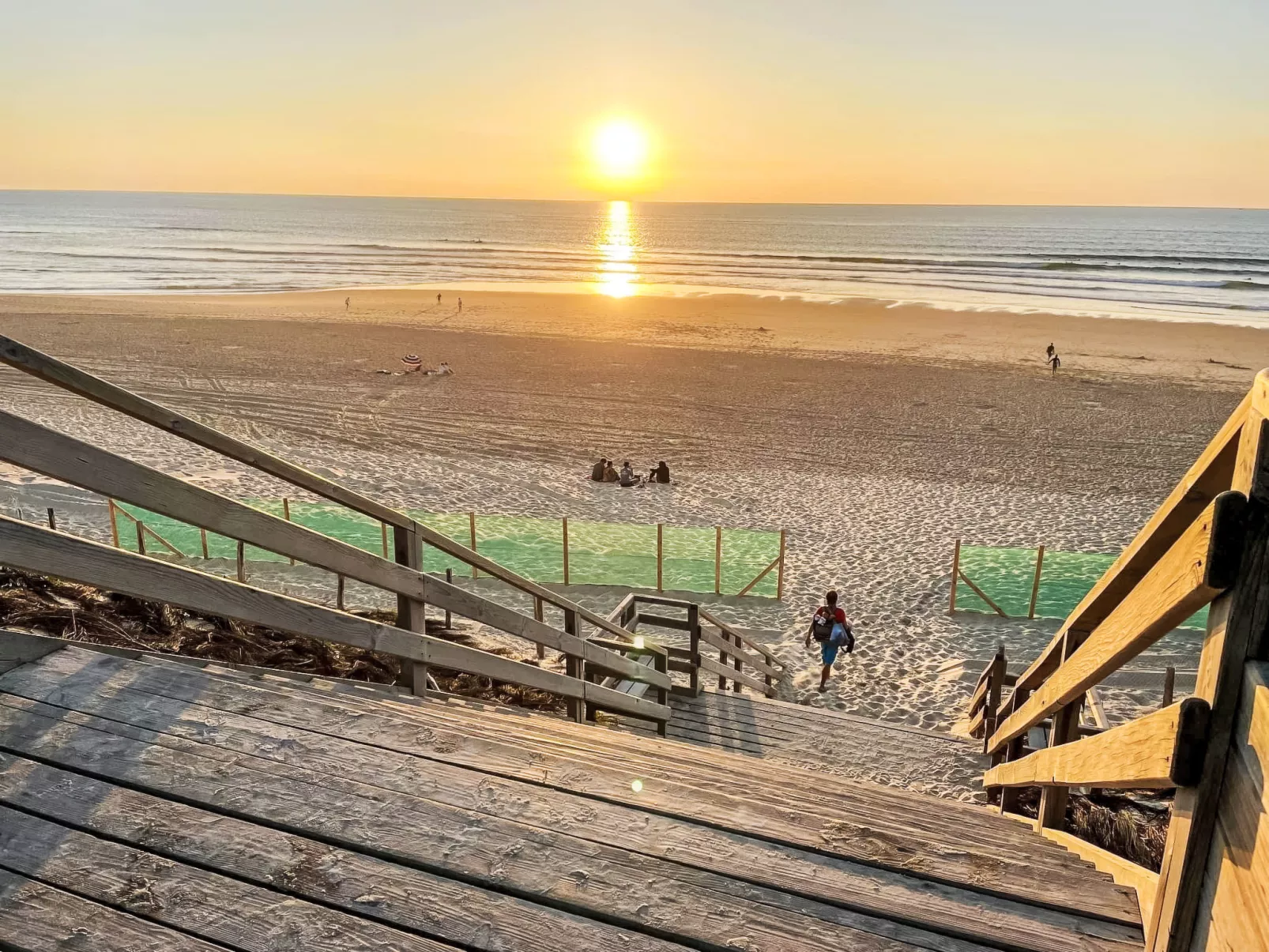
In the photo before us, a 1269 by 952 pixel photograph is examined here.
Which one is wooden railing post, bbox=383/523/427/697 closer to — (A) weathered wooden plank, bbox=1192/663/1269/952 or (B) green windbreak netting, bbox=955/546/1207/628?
(A) weathered wooden plank, bbox=1192/663/1269/952

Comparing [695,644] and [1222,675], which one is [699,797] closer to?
[1222,675]

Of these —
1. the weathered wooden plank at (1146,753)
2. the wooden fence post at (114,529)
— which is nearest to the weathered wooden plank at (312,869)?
the weathered wooden plank at (1146,753)

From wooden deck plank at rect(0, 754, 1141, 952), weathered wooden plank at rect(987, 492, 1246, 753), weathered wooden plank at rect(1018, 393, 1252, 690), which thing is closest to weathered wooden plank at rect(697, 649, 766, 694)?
weathered wooden plank at rect(1018, 393, 1252, 690)

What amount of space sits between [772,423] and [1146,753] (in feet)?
70.7

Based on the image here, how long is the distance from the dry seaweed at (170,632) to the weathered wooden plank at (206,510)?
124 cm

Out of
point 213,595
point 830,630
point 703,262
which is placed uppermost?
point 703,262

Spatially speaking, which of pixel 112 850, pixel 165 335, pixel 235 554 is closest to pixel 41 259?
pixel 165 335

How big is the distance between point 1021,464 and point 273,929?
2055 cm

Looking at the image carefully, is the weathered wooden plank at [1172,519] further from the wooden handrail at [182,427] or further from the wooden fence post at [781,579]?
the wooden fence post at [781,579]

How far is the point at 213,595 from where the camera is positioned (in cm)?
269

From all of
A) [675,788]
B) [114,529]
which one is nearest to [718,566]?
[114,529]

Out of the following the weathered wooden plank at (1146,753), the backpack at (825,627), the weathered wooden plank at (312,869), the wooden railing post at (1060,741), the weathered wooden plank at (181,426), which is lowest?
the backpack at (825,627)

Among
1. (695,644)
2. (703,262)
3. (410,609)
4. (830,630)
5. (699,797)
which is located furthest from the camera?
(703,262)

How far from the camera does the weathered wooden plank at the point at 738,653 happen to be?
7562mm
